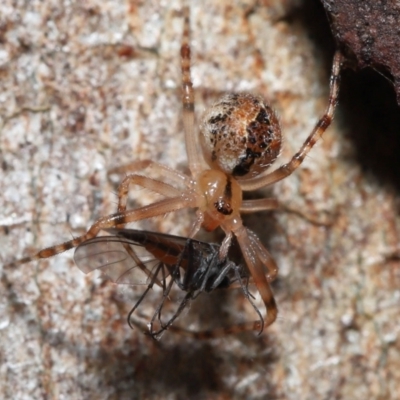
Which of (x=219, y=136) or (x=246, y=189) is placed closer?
(x=219, y=136)

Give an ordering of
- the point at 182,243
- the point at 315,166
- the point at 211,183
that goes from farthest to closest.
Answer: the point at 315,166 < the point at 211,183 < the point at 182,243

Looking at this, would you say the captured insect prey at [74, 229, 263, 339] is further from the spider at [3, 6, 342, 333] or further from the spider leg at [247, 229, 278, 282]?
the spider leg at [247, 229, 278, 282]

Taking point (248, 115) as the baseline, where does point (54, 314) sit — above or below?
below

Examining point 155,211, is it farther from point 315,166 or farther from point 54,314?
point 315,166

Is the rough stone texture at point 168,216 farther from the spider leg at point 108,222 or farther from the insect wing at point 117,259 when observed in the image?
the insect wing at point 117,259

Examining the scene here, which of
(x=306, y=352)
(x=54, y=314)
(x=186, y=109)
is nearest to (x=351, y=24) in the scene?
(x=186, y=109)

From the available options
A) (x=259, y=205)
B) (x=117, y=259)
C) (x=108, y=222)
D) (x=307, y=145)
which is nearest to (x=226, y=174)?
(x=259, y=205)

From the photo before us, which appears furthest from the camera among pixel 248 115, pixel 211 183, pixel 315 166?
pixel 315 166
